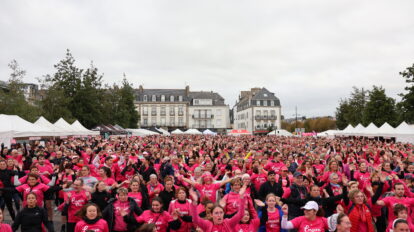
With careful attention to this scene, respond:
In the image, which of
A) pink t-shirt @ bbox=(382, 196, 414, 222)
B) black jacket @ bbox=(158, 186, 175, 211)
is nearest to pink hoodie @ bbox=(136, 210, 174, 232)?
black jacket @ bbox=(158, 186, 175, 211)

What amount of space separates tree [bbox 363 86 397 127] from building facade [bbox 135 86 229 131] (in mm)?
38534

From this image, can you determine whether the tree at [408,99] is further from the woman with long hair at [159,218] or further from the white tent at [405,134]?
the woman with long hair at [159,218]

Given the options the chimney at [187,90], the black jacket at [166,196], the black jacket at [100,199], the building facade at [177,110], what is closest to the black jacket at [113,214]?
the black jacket at [100,199]

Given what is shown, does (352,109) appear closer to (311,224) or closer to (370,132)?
(370,132)

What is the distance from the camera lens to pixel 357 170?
8555 mm

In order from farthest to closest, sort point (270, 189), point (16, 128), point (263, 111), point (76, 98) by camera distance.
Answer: point (263, 111), point (76, 98), point (16, 128), point (270, 189)

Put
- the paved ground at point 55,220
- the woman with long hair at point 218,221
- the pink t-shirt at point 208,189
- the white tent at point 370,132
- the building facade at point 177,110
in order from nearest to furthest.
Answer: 1. the woman with long hair at point 218,221
2. the pink t-shirt at point 208,189
3. the paved ground at point 55,220
4. the white tent at point 370,132
5. the building facade at point 177,110

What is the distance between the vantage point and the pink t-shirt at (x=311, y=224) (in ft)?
14.7

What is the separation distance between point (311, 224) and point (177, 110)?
237ft

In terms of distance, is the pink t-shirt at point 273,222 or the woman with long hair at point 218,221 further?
the pink t-shirt at point 273,222

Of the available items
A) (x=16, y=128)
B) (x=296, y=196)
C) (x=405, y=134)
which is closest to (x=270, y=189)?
(x=296, y=196)

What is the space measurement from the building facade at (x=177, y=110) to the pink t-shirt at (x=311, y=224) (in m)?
71.9

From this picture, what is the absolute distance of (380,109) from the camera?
41969 millimetres

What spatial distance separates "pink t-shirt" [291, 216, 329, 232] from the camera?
4.48 meters
